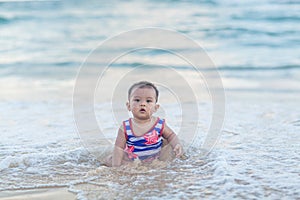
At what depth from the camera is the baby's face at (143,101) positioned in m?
3.94

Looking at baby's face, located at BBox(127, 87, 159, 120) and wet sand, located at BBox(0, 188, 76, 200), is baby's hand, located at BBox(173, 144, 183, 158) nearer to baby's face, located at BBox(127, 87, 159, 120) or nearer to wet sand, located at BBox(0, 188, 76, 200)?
baby's face, located at BBox(127, 87, 159, 120)

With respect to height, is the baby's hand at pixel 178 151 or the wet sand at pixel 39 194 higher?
the baby's hand at pixel 178 151

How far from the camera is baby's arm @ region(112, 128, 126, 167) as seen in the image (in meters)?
3.94

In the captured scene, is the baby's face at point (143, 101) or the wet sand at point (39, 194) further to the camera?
the baby's face at point (143, 101)

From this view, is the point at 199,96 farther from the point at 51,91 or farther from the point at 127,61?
the point at 127,61

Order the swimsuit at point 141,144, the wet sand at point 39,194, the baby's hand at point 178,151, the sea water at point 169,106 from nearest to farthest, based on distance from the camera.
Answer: the wet sand at point 39,194, the sea water at point 169,106, the baby's hand at point 178,151, the swimsuit at point 141,144

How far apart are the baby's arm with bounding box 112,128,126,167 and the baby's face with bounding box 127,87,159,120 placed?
25 cm

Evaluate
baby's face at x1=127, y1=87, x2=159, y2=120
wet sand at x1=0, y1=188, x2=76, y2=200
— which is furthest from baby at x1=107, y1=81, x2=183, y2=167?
wet sand at x1=0, y1=188, x2=76, y2=200

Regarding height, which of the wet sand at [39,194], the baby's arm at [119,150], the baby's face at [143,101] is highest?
the baby's face at [143,101]

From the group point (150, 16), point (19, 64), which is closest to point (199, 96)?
point (19, 64)

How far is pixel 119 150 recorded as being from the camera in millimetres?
4020

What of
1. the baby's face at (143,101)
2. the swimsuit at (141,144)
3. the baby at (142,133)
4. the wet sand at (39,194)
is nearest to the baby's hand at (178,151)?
the baby at (142,133)

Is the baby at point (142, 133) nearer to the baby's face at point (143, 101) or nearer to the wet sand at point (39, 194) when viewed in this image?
the baby's face at point (143, 101)

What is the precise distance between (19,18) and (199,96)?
965 centimetres
